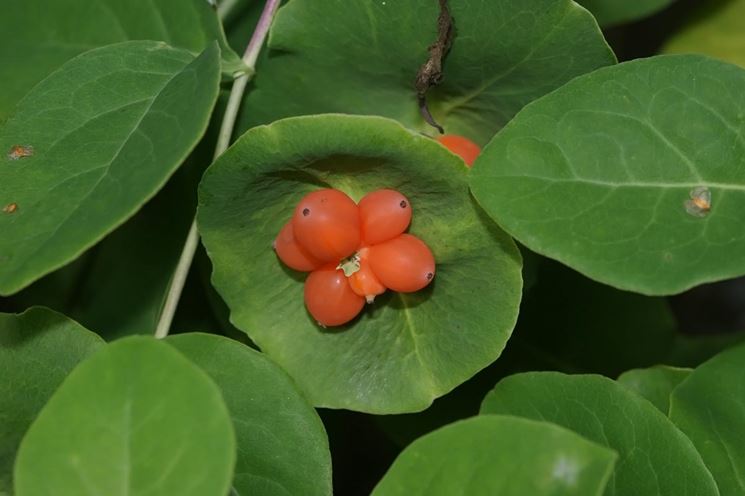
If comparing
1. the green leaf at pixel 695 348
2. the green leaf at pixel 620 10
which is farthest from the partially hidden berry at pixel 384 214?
the green leaf at pixel 695 348

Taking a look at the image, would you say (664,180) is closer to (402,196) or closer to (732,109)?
(732,109)

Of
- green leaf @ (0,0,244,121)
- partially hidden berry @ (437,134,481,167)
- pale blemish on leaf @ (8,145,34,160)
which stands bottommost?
partially hidden berry @ (437,134,481,167)

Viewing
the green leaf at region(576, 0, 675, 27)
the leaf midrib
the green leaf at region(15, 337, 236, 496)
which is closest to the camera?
the green leaf at region(15, 337, 236, 496)

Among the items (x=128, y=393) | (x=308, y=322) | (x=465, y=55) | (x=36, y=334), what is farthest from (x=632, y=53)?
(x=128, y=393)

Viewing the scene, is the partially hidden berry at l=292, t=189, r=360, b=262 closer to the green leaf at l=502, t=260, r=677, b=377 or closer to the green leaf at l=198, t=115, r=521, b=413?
the green leaf at l=198, t=115, r=521, b=413

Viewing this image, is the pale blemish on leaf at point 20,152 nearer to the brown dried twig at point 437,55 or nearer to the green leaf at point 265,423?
the green leaf at point 265,423

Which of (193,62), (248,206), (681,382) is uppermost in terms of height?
(193,62)

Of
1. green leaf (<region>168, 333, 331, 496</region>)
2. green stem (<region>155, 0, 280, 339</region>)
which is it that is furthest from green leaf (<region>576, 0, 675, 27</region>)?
green leaf (<region>168, 333, 331, 496</region>)
